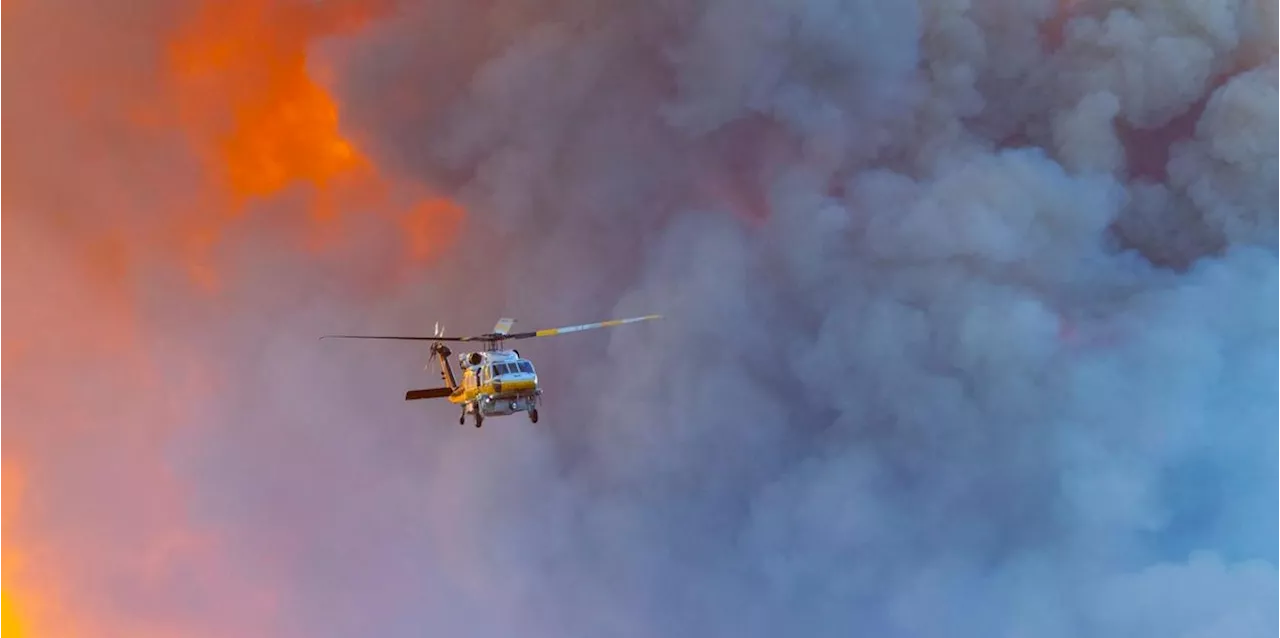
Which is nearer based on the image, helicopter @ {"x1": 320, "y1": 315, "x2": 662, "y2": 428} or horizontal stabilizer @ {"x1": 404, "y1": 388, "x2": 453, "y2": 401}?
helicopter @ {"x1": 320, "y1": 315, "x2": 662, "y2": 428}

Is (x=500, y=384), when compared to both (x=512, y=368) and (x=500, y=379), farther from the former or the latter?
(x=512, y=368)

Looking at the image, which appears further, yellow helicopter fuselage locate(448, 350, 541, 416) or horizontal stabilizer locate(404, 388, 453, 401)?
horizontal stabilizer locate(404, 388, 453, 401)

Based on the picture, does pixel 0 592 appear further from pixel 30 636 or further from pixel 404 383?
pixel 404 383

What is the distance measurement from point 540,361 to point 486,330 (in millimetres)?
2309

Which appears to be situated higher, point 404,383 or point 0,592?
point 404,383

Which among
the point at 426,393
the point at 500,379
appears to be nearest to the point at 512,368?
the point at 500,379

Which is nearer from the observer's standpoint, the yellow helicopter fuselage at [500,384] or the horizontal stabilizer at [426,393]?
the yellow helicopter fuselage at [500,384]

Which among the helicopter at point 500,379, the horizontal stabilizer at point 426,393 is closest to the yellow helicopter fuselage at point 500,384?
the helicopter at point 500,379

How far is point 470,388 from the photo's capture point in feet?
72.0

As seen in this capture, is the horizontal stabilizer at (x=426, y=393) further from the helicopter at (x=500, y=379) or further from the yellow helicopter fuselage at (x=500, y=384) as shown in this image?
the yellow helicopter fuselage at (x=500, y=384)

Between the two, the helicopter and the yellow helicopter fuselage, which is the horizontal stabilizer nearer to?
the helicopter

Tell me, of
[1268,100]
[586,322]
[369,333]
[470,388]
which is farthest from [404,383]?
[1268,100]

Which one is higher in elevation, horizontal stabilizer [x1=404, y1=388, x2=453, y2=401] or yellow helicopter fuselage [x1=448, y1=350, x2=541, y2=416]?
horizontal stabilizer [x1=404, y1=388, x2=453, y2=401]

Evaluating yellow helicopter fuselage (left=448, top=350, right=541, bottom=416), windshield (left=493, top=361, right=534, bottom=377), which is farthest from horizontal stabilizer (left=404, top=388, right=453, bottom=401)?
windshield (left=493, top=361, right=534, bottom=377)
